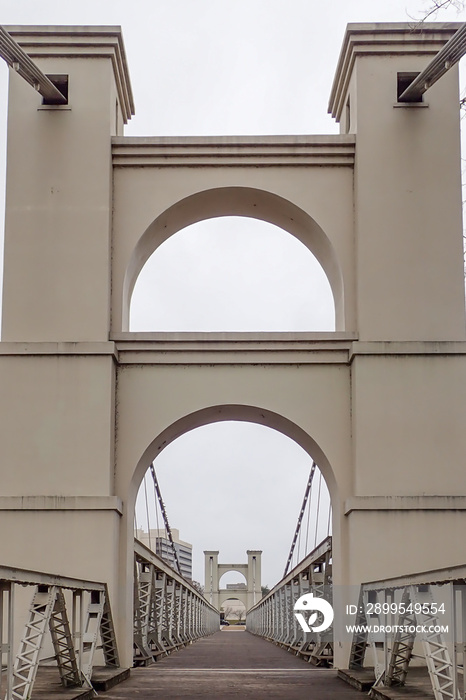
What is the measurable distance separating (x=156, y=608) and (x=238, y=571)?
10255 cm

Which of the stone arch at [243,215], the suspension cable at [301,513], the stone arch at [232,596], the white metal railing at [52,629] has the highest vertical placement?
the stone arch at [243,215]

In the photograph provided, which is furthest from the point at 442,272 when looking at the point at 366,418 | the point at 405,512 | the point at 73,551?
the point at 73,551

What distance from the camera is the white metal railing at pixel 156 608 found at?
18.1 metres

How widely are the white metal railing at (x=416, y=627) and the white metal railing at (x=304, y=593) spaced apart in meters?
3.23

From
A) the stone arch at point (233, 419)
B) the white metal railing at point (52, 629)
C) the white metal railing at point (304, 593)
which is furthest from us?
the white metal railing at point (304, 593)

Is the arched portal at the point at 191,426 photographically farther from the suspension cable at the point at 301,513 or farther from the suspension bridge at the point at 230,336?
the suspension cable at the point at 301,513

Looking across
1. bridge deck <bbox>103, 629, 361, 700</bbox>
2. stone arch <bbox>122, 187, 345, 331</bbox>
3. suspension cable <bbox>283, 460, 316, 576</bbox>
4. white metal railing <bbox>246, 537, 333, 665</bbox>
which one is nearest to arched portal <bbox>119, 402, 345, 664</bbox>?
bridge deck <bbox>103, 629, 361, 700</bbox>

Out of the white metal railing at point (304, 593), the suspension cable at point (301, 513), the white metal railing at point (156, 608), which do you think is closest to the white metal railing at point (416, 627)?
the white metal railing at point (304, 593)

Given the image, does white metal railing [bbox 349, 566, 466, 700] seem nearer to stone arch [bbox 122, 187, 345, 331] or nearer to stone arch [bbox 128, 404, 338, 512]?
stone arch [bbox 128, 404, 338, 512]

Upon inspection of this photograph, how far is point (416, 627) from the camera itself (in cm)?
979

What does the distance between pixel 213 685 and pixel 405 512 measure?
11.9 feet

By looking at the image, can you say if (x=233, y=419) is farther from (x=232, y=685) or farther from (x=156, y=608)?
(x=156, y=608)

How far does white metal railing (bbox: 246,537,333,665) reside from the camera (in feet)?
56.0

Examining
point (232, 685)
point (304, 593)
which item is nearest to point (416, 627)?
point (232, 685)
